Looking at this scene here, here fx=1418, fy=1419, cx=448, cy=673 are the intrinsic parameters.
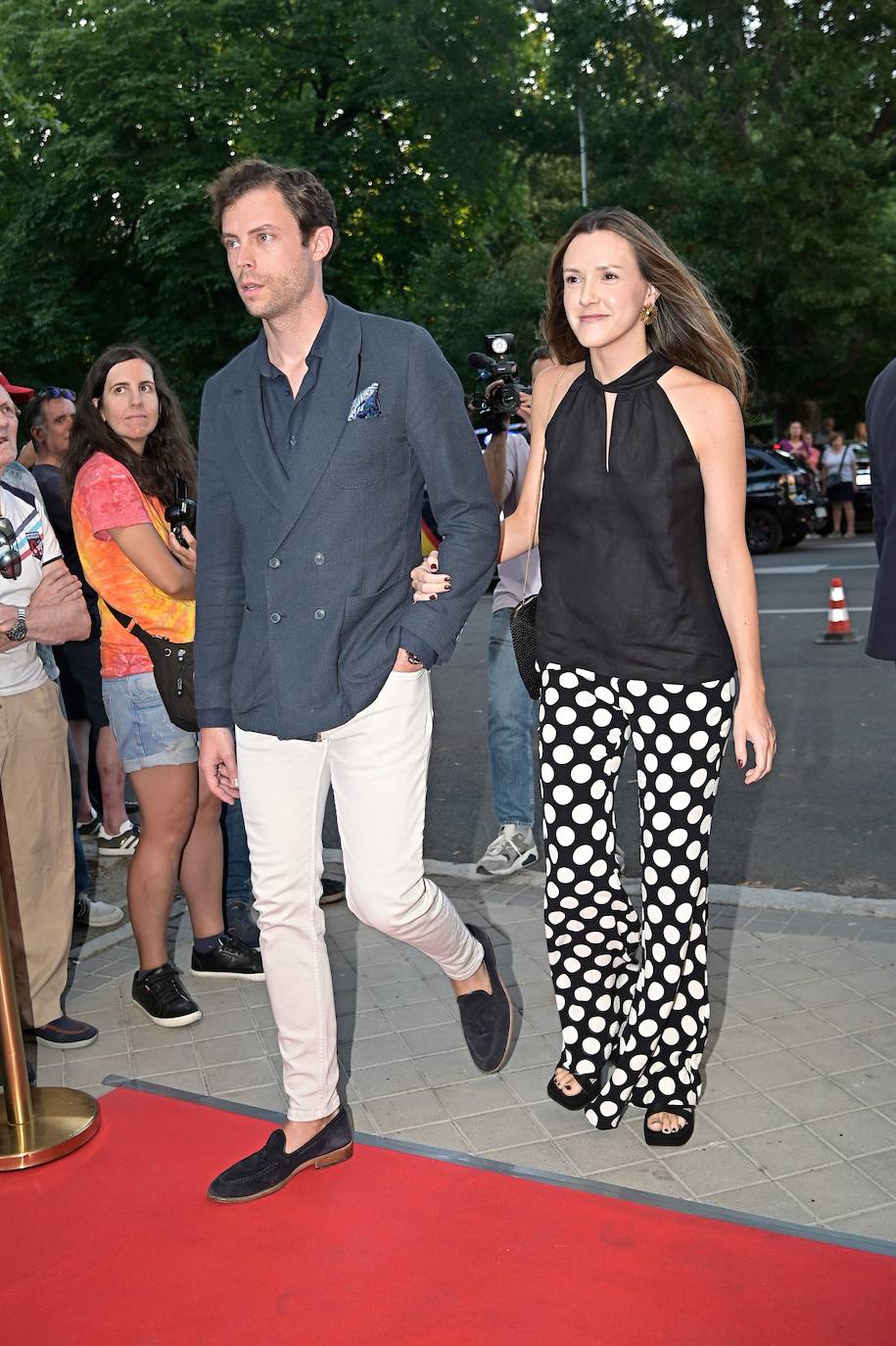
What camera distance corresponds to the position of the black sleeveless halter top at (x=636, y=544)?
3.46m

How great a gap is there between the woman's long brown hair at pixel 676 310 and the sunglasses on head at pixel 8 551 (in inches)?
64.5

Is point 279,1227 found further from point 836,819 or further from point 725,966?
point 836,819

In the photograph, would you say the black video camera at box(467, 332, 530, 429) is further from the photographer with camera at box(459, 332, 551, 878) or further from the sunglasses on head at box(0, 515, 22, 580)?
the sunglasses on head at box(0, 515, 22, 580)

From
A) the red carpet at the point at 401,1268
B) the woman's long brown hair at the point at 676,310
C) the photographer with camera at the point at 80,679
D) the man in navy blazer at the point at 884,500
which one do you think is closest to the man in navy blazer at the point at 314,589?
the red carpet at the point at 401,1268

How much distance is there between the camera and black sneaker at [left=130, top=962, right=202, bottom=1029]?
4.57 m

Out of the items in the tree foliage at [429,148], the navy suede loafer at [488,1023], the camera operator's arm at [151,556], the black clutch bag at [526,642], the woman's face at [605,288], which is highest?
the tree foliage at [429,148]

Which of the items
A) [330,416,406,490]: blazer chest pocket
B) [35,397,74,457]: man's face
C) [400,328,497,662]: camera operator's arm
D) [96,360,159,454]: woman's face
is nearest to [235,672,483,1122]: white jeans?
[400,328,497,662]: camera operator's arm

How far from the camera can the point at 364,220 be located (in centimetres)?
2888

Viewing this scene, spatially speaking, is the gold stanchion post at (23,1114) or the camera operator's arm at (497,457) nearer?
the gold stanchion post at (23,1114)

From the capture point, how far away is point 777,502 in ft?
68.7

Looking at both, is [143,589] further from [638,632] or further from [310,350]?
[638,632]

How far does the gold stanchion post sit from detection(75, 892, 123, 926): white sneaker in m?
1.81

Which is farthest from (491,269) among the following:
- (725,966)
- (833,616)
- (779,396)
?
(725,966)

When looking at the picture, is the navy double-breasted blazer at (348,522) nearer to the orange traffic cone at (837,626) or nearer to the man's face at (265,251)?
the man's face at (265,251)
